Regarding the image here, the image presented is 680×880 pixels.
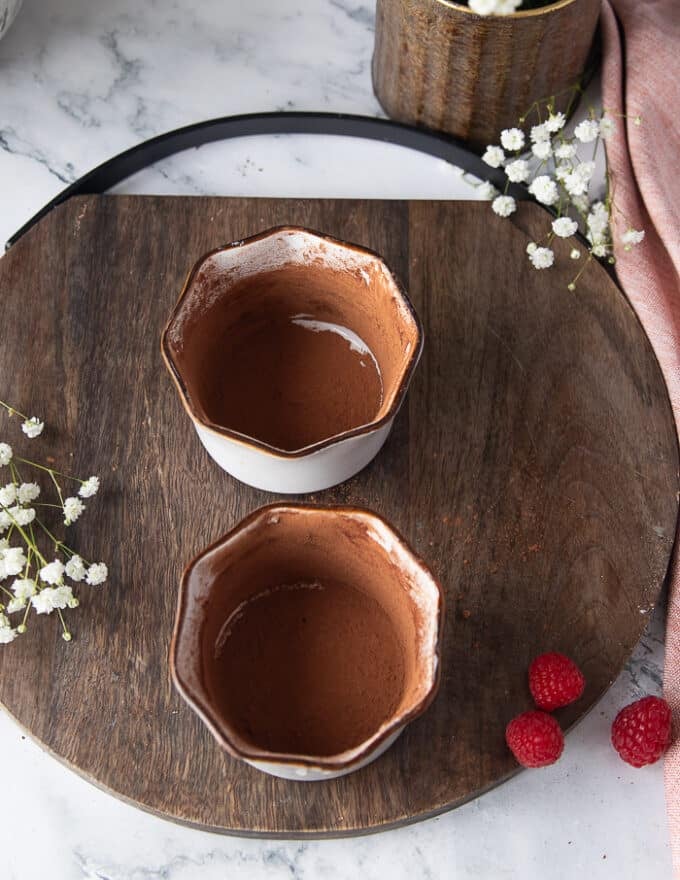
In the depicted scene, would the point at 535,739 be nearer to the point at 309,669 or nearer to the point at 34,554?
the point at 309,669

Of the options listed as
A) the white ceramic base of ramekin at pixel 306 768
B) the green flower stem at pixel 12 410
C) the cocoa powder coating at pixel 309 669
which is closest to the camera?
the white ceramic base of ramekin at pixel 306 768

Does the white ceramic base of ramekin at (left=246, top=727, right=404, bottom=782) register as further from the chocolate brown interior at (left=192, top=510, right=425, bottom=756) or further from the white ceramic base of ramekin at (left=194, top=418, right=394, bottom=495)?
the white ceramic base of ramekin at (left=194, top=418, right=394, bottom=495)

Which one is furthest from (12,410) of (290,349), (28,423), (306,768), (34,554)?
(306,768)

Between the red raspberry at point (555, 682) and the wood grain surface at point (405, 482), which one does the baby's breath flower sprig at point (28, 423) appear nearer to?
the wood grain surface at point (405, 482)

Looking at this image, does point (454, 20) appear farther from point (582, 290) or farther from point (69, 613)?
point (69, 613)

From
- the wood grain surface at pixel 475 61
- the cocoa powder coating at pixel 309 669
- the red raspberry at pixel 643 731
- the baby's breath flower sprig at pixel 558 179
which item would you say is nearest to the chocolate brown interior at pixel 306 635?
the cocoa powder coating at pixel 309 669

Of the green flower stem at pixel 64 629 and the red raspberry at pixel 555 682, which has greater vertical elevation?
the red raspberry at pixel 555 682

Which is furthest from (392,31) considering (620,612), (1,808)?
(1,808)
